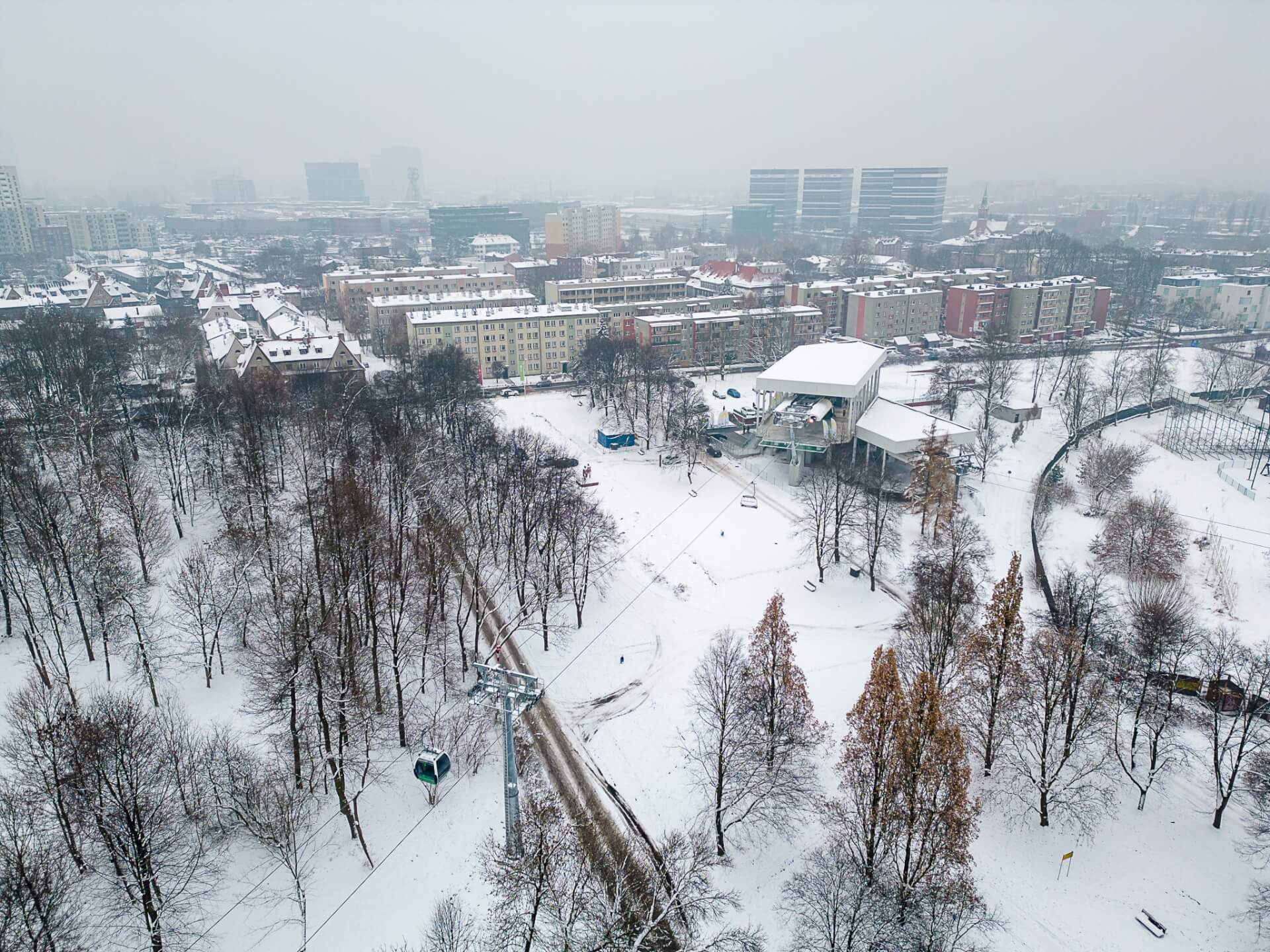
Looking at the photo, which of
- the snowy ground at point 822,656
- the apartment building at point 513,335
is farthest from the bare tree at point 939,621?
the apartment building at point 513,335

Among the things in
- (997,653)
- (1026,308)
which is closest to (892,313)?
(1026,308)

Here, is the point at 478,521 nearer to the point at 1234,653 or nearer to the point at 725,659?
the point at 725,659

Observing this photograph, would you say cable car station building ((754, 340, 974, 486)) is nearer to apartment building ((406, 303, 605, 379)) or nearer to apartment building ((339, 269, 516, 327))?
apartment building ((406, 303, 605, 379))

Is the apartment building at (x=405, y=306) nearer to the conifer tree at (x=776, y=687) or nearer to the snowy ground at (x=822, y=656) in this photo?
the snowy ground at (x=822, y=656)

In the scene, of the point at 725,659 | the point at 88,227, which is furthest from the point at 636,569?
the point at 88,227

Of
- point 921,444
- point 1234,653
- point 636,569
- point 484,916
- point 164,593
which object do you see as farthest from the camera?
point 921,444

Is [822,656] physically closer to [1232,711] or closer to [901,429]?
[1232,711]
